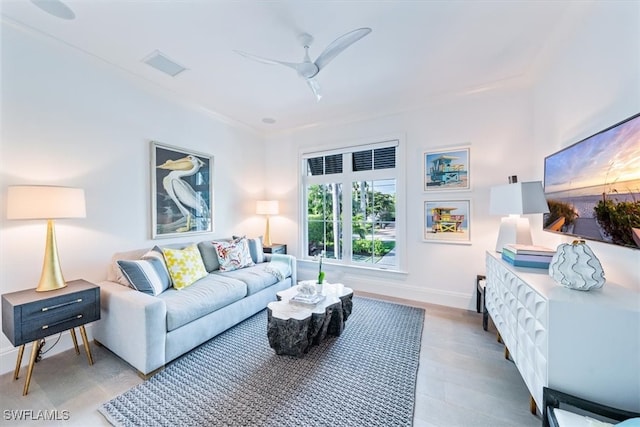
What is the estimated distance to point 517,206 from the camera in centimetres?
201

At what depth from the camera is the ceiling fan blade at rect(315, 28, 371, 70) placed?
5.49 feet

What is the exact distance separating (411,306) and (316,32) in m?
3.25

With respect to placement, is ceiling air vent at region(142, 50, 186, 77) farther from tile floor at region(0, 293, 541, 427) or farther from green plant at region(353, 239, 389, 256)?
green plant at region(353, 239, 389, 256)

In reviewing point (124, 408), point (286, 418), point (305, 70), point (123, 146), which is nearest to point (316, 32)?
point (305, 70)

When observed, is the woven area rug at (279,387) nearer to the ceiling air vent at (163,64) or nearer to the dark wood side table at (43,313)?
the dark wood side table at (43,313)

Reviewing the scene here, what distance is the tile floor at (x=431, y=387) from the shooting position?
1.50 m

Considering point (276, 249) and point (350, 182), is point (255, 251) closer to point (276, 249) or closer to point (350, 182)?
point (276, 249)

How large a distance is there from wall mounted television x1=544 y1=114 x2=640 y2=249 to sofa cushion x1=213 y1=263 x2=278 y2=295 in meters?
2.90

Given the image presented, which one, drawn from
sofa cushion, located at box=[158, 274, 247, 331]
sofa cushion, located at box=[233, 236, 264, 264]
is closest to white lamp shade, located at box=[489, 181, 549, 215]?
sofa cushion, located at box=[158, 274, 247, 331]

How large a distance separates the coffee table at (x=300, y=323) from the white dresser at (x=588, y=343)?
144cm

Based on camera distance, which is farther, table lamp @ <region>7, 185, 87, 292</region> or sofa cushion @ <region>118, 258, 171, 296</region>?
sofa cushion @ <region>118, 258, 171, 296</region>

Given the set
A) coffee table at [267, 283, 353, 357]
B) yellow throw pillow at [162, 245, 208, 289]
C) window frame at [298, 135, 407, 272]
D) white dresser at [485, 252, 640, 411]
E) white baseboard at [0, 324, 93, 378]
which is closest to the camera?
white dresser at [485, 252, 640, 411]

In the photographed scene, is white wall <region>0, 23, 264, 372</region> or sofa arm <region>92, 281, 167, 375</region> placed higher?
white wall <region>0, 23, 264, 372</region>

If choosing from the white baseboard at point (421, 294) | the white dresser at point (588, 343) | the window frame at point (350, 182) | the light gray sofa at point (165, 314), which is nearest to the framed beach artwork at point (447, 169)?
the window frame at point (350, 182)
